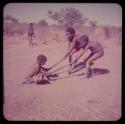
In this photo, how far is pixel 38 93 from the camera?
1918mm

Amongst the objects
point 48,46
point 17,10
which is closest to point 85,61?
point 48,46

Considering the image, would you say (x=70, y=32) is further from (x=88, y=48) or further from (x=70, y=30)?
(x=88, y=48)

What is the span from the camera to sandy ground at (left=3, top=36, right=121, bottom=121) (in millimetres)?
1913

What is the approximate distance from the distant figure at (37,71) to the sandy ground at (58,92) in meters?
0.02

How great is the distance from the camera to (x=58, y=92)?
1916 mm

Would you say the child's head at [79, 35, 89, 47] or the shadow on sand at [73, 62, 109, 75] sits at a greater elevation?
the child's head at [79, 35, 89, 47]

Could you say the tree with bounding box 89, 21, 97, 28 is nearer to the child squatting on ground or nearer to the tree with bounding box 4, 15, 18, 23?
the child squatting on ground

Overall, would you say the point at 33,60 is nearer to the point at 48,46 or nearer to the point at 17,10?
the point at 48,46

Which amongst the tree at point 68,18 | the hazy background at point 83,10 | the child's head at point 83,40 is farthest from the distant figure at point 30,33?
the child's head at point 83,40

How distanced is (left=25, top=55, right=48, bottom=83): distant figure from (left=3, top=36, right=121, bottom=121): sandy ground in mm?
24

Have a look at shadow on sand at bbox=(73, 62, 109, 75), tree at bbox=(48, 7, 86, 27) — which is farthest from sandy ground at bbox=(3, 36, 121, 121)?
tree at bbox=(48, 7, 86, 27)

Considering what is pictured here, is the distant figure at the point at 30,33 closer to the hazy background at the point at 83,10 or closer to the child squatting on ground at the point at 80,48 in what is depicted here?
the hazy background at the point at 83,10

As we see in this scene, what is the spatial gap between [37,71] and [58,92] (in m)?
0.17

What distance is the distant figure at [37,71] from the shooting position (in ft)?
6.28
